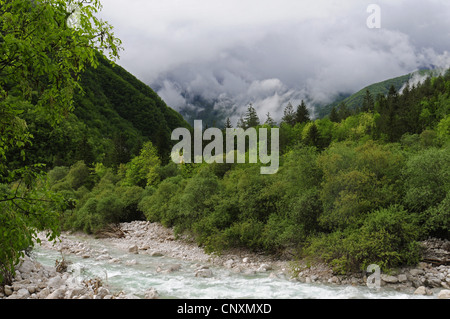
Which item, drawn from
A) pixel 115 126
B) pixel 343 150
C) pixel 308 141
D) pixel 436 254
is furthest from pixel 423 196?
pixel 115 126

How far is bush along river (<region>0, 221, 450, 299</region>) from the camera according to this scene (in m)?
11.5

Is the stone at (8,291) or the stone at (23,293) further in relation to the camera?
the stone at (8,291)

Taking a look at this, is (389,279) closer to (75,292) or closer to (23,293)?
(75,292)

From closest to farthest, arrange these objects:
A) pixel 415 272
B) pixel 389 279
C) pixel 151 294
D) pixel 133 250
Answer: pixel 151 294 → pixel 389 279 → pixel 415 272 → pixel 133 250

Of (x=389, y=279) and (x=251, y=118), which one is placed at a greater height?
(x=251, y=118)

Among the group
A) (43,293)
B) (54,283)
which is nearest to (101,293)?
(43,293)

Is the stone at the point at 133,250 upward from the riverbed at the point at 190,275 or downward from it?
downward

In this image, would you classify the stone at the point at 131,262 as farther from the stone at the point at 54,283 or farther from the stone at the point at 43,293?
the stone at the point at 43,293

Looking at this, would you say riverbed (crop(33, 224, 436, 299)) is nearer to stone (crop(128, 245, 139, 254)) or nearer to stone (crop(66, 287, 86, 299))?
stone (crop(128, 245, 139, 254))

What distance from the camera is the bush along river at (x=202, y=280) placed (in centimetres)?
1153

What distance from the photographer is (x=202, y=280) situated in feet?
49.3

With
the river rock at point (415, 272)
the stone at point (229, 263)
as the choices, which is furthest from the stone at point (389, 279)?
the stone at point (229, 263)

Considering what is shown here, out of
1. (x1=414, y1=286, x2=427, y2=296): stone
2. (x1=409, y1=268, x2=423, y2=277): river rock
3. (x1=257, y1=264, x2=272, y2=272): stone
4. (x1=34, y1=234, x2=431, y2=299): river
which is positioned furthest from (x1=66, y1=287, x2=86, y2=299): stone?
(x1=409, y1=268, x2=423, y2=277): river rock
